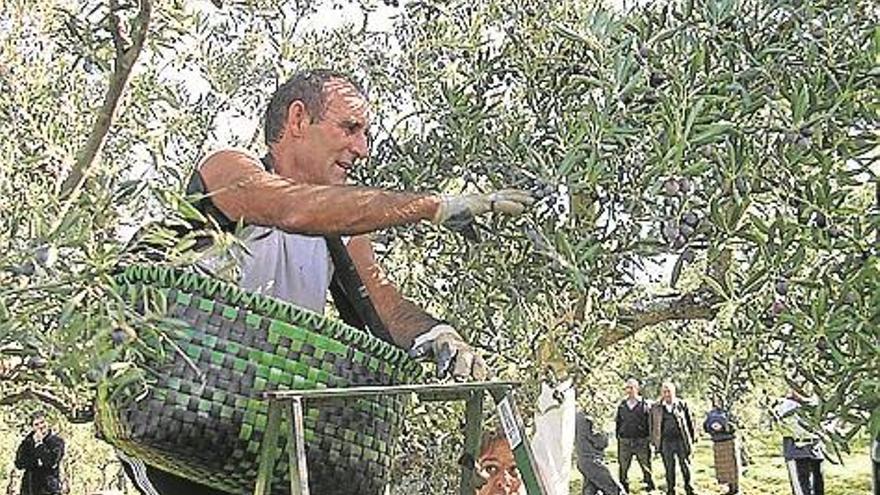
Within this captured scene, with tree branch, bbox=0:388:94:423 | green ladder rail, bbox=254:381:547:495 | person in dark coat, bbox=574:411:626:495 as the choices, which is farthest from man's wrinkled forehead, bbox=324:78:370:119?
person in dark coat, bbox=574:411:626:495

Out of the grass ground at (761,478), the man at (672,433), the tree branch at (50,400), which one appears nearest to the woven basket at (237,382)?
the tree branch at (50,400)

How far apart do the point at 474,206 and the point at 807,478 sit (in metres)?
8.05

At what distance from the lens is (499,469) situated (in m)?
3.36

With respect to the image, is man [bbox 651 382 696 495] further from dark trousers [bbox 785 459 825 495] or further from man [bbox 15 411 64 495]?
man [bbox 15 411 64 495]

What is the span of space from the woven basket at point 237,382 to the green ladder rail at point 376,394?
0.04 m

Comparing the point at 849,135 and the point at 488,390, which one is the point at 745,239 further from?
the point at 488,390

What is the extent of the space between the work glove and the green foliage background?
0.05 meters

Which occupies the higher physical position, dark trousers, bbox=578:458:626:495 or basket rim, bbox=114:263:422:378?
dark trousers, bbox=578:458:626:495

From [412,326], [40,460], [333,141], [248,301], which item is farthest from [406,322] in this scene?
[40,460]

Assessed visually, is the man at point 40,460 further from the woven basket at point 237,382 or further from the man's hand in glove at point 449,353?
the woven basket at point 237,382

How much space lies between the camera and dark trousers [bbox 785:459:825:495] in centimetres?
873

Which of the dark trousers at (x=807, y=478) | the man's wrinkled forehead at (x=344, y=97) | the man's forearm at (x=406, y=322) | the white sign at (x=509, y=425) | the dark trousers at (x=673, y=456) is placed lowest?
the white sign at (x=509, y=425)

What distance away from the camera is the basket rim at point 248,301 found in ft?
4.66

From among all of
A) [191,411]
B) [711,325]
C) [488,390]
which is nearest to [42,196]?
[191,411]
